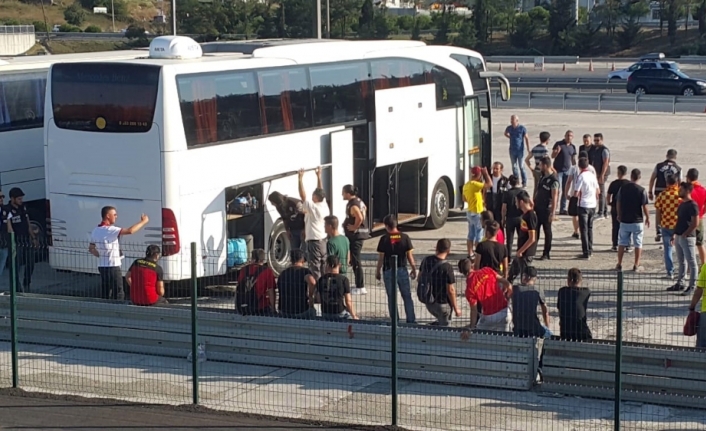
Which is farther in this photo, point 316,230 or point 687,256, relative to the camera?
point 316,230

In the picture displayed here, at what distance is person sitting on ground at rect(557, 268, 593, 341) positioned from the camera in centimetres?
1117

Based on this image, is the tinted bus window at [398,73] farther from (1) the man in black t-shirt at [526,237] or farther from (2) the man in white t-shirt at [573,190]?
(1) the man in black t-shirt at [526,237]

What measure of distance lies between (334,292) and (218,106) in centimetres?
474

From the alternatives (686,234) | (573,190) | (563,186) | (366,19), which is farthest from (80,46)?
(686,234)

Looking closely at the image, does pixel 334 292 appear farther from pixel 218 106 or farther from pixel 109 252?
pixel 218 106

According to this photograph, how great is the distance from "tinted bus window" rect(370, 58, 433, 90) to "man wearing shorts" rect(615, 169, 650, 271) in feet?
16.7

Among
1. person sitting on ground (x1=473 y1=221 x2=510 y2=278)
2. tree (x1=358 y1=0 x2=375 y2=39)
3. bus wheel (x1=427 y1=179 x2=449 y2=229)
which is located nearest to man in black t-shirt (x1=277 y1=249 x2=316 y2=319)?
person sitting on ground (x1=473 y1=221 x2=510 y2=278)

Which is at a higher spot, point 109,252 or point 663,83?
point 663,83

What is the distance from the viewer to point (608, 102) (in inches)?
1876

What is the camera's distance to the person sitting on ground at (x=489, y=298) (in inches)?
458

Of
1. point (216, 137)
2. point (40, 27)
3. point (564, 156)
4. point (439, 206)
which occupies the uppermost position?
point (40, 27)

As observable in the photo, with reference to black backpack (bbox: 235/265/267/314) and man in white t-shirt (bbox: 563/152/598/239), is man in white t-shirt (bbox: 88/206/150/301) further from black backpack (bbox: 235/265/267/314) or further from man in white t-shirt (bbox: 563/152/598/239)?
man in white t-shirt (bbox: 563/152/598/239)

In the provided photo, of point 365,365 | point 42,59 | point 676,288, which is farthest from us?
point 42,59

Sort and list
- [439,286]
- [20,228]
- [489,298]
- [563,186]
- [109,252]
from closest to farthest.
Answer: [489,298]
[439,286]
[109,252]
[20,228]
[563,186]
